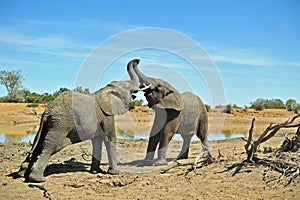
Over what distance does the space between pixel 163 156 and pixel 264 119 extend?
35231 millimetres

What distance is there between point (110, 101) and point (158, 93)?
1401 millimetres

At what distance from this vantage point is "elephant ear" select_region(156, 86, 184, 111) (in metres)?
9.32

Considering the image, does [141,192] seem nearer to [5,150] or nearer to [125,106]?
[125,106]

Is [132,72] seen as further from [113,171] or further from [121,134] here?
[121,134]

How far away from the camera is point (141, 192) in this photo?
266 inches

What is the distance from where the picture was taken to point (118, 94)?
8.86 metres

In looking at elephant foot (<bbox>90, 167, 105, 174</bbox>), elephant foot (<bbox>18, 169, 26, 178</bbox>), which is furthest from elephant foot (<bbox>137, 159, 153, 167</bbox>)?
elephant foot (<bbox>18, 169, 26, 178</bbox>)

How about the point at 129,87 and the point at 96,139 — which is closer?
the point at 96,139

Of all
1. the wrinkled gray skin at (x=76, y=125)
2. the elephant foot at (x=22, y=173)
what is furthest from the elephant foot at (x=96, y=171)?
the elephant foot at (x=22, y=173)

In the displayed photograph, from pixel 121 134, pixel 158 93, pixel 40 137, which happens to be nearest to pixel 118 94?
pixel 158 93

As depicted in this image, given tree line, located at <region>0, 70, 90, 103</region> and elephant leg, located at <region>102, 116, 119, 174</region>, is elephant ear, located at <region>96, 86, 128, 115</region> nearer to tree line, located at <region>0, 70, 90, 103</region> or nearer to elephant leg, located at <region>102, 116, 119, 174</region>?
elephant leg, located at <region>102, 116, 119, 174</region>

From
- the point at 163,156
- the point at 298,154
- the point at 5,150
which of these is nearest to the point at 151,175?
the point at 163,156

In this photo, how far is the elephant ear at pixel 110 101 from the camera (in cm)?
830

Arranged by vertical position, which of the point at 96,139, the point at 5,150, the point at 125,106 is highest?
the point at 125,106
